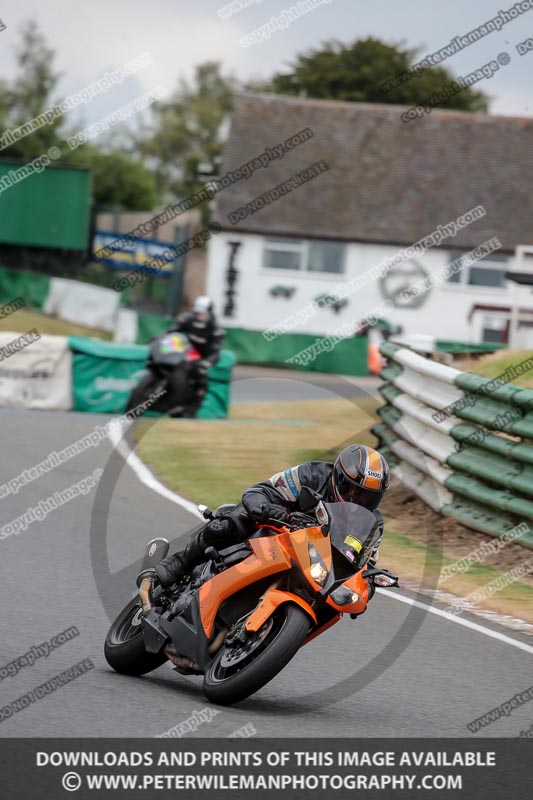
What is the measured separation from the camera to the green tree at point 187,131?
8069cm

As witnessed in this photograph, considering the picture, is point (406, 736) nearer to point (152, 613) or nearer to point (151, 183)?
point (152, 613)

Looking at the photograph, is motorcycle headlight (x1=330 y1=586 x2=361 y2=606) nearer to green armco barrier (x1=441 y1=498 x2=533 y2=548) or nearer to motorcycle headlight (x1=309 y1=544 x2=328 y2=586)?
motorcycle headlight (x1=309 y1=544 x2=328 y2=586)

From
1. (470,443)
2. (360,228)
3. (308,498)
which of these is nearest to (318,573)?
(308,498)

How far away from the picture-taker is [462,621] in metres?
8.42

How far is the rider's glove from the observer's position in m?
5.86

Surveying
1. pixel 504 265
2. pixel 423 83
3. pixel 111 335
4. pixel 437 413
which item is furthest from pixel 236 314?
pixel 437 413

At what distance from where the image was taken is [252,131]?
145 ft

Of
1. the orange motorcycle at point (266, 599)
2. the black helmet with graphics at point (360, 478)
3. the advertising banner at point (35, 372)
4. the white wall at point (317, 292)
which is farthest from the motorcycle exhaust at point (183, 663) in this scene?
the white wall at point (317, 292)

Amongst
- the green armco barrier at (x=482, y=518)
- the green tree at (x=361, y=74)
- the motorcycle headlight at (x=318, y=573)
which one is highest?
the green tree at (x=361, y=74)

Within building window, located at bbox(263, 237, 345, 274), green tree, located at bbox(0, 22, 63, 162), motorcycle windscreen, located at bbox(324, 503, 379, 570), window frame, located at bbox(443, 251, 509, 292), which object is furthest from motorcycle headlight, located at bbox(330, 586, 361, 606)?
green tree, located at bbox(0, 22, 63, 162)

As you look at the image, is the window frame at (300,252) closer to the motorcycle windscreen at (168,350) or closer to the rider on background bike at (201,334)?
the rider on background bike at (201,334)

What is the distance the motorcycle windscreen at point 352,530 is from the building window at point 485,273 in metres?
38.1
